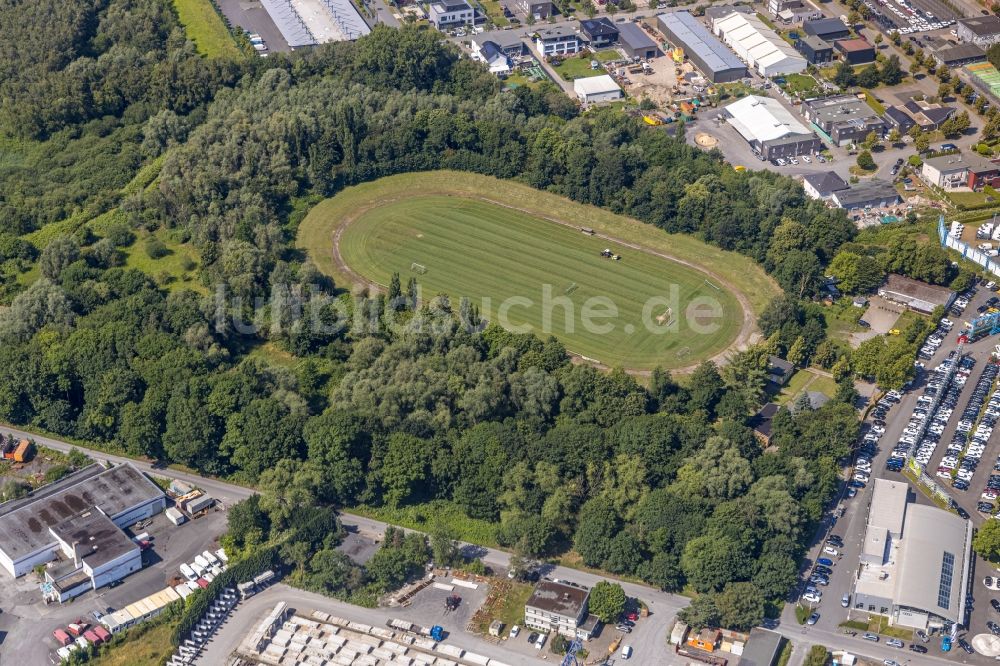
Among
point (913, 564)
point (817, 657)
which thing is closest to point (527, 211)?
point (913, 564)

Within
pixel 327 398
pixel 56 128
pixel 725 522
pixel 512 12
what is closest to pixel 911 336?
pixel 725 522

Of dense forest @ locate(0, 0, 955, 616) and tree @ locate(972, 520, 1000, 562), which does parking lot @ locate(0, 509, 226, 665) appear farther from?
tree @ locate(972, 520, 1000, 562)

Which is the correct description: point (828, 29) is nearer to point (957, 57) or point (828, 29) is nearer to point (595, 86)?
point (957, 57)

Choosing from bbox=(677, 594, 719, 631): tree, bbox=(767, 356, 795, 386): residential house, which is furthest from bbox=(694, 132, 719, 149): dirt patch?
bbox=(677, 594, 719, 631): tree

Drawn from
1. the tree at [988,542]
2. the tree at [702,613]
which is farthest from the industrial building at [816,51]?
the tree at [702,613]

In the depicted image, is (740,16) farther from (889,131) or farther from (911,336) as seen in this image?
(911,336)

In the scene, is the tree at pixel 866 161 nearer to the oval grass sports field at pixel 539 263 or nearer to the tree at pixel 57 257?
the oval grass sports field at pixel 539 263
